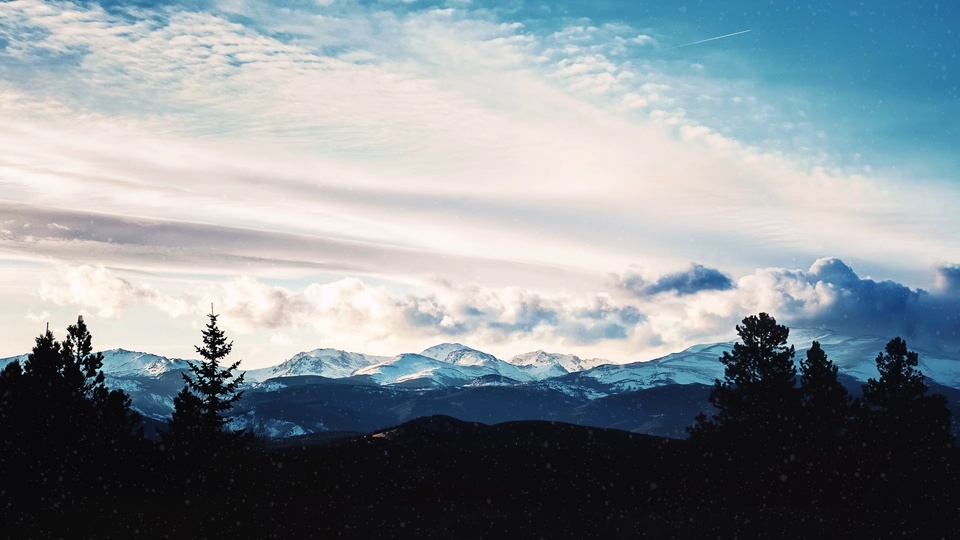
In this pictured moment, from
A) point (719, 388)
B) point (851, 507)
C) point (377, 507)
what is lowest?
point (377, 507)

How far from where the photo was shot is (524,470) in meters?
62.3

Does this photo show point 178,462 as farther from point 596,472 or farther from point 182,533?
point 596,472

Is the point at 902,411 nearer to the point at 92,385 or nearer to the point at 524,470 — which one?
the point at 524,470

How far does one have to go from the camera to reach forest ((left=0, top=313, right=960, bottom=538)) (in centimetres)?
4172

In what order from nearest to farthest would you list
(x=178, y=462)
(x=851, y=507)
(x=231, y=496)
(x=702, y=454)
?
(x=231, y=496) < (x=851, y=507) < (x=178, y=462) < (x=702, y=454)

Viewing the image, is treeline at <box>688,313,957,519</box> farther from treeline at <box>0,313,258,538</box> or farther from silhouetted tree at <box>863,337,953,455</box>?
treeline at <box>0,313,258,538</box>

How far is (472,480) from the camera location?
6159 cm

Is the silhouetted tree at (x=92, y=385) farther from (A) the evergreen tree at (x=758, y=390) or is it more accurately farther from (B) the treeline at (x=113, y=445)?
(A) the evergreen tree at (x=758, y=390)

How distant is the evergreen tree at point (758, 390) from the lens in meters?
57.5

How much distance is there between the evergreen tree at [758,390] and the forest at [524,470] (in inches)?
4.0

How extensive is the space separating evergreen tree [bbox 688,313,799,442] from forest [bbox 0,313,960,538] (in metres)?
0.10

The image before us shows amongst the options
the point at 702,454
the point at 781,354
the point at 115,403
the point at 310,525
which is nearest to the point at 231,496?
the point at 310,525

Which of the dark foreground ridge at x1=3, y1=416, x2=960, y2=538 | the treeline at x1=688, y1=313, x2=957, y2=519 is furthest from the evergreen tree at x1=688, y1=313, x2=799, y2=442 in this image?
the dark foreground ridge at x1=3, y1=416, x2=960, y2=538

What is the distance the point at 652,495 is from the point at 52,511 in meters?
35.2
